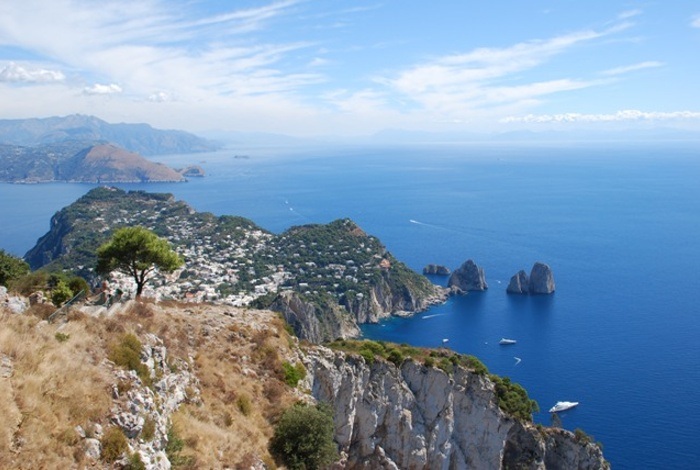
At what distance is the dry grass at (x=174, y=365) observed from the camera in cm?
1043

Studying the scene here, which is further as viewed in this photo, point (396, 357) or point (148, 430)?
point (396, 357)

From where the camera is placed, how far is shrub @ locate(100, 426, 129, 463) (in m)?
11.2

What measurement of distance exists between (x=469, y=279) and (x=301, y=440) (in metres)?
90.7

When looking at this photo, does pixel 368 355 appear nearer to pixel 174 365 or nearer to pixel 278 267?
pixel 174 365

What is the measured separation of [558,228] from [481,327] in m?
77.8

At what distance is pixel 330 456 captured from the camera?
61.8 feet

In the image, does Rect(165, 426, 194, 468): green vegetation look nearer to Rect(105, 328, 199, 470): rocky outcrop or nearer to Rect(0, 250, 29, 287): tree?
Rect(105, 328, 199, 470): rocky outcrop

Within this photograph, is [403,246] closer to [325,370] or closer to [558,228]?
[558,228]

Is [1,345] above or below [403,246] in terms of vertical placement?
above

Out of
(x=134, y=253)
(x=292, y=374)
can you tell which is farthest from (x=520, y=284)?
(x=134, y=253)

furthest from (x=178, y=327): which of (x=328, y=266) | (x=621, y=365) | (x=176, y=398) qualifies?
(x=328, y=266)

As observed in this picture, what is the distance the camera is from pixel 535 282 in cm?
10162

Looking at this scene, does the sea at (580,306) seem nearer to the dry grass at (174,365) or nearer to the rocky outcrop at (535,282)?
the rocky outcrop at (535,282)

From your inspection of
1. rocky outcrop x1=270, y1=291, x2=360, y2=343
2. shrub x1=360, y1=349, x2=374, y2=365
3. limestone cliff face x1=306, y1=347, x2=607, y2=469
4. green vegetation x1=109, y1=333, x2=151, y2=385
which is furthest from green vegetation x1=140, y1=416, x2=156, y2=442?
rocky outcrop x1=270, y1=291, x2=360, y2=343
